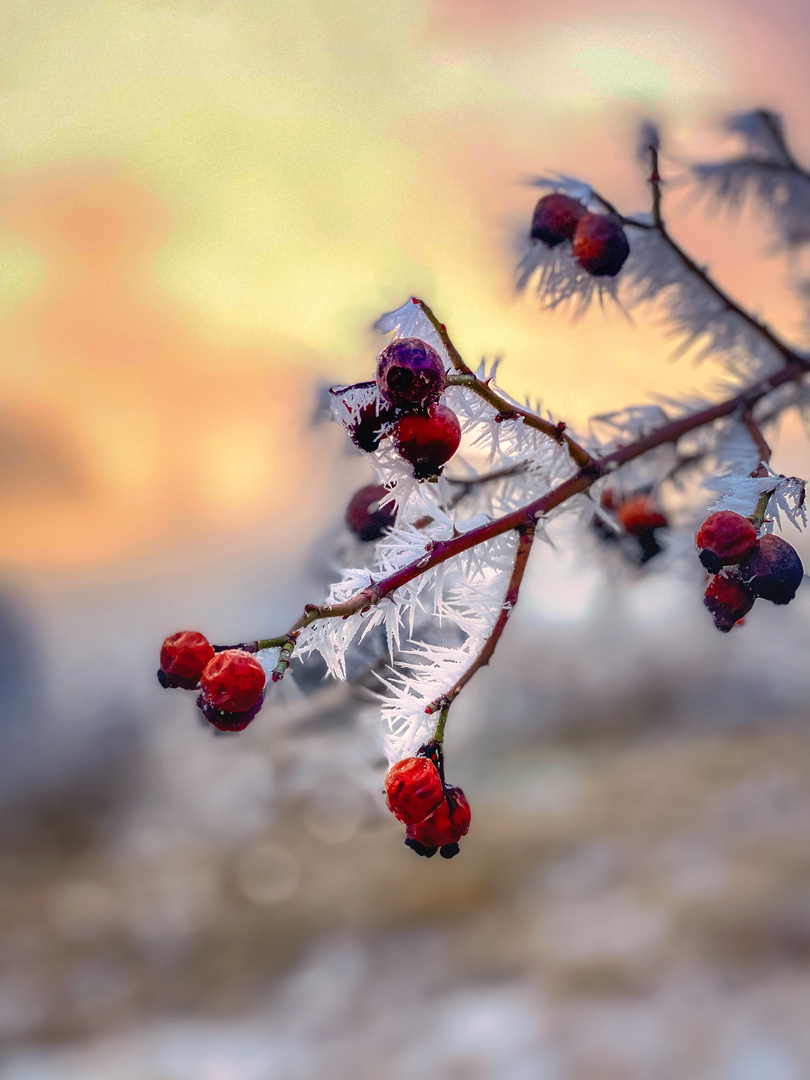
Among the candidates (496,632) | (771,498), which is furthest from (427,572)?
(771,498)

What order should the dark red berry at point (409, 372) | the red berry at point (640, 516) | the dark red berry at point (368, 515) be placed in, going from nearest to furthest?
the dark red berry at point (409, 372) < the dark red berry at point (368, 515) < the red berry at point (640, 516)

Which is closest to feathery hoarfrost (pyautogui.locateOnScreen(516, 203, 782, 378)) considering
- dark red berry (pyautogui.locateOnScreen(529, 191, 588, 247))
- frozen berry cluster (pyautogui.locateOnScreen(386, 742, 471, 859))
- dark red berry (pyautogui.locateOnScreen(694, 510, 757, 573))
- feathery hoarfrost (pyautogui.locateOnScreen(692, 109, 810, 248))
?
dark red berry (pyautogui.locateOnScreen(529, 191, 588, 247))

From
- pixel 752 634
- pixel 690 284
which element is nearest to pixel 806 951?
pixel 752 634

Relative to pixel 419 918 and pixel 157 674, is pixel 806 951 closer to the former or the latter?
pixel 419 918

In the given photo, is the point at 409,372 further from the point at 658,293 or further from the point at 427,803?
the point at 658,293

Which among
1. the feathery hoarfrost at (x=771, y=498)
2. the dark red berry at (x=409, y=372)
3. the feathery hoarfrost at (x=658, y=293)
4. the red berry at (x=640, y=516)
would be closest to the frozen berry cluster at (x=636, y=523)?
the red berry at (x=640, y=516)

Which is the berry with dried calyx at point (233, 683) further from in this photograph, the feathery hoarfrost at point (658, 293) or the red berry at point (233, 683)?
the feathery hoarfrost at point (658, 293)

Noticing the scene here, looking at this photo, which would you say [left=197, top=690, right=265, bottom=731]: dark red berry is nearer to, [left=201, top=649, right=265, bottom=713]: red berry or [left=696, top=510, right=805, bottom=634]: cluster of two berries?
[left=201, top=649, right=265, bottom=713]: red berry
